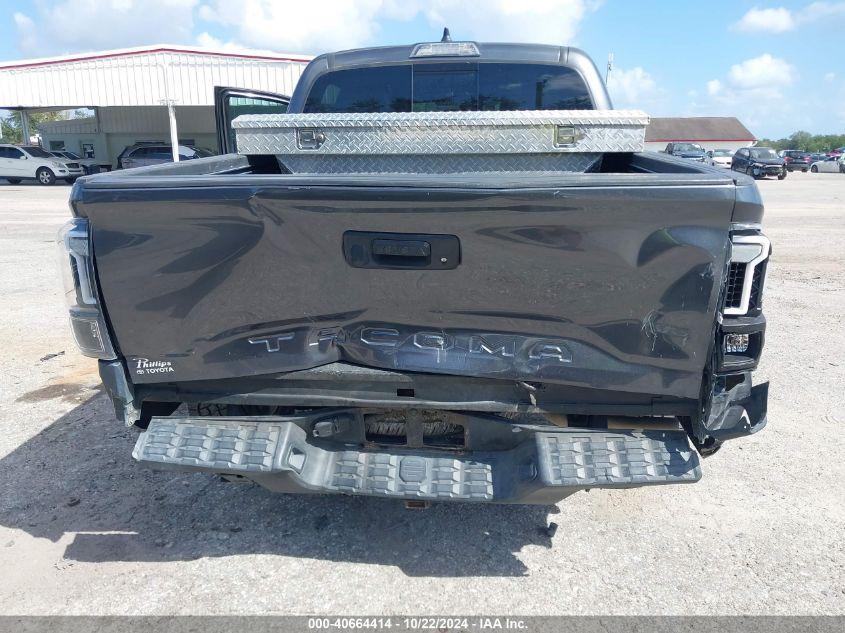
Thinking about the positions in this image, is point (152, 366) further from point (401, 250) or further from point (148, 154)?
point (148, 154)

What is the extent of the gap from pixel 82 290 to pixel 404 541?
5.83ft

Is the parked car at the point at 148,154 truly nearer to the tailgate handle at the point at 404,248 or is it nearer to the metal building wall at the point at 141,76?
the metal building wall at the point at 141,76

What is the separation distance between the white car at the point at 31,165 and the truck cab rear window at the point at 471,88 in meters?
26.0

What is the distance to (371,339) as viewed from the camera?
245 cm

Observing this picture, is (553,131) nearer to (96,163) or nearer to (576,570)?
(576,570)

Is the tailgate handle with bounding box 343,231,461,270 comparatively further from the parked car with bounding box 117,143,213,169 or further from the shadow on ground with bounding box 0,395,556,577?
the parked car with bounding box 117,143,213,169

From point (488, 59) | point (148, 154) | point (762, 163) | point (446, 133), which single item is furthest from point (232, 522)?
point (762, 163)

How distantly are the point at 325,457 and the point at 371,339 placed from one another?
593 mm

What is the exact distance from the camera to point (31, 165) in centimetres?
2609

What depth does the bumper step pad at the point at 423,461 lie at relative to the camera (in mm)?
2457

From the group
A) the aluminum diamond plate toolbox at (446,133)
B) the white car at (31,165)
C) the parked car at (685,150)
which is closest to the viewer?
the aluminum diamond plate toolbox at (446,133)

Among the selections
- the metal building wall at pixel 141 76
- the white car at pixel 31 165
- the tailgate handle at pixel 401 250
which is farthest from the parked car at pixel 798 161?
the tailgate handle at pixel 401 250

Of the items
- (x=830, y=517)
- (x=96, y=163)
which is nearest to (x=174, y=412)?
(x=830, y=517)

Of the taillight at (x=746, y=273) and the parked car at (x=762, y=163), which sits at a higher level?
the taillight at (x=746, y=273)
